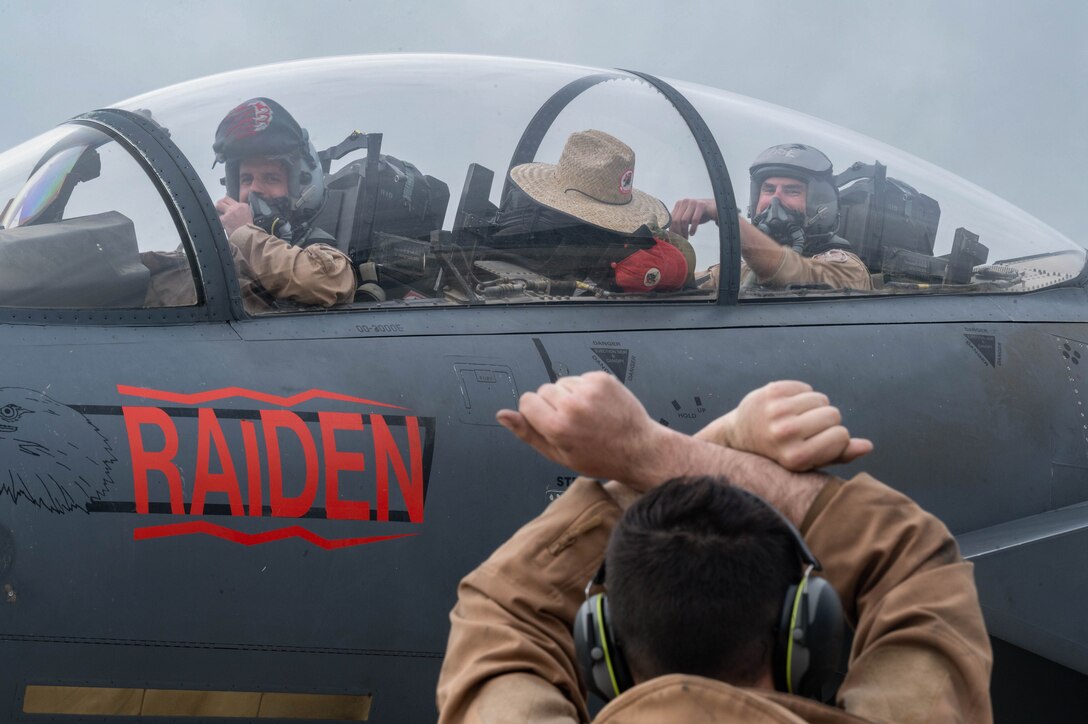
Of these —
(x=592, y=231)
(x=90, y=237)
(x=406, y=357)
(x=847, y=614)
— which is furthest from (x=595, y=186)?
(x=847, y=614)

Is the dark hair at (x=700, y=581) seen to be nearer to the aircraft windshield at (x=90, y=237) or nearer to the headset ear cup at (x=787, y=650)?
the headset ear cup at (x=787, y=650)

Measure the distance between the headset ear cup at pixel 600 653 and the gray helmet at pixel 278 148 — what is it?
245 centimetres

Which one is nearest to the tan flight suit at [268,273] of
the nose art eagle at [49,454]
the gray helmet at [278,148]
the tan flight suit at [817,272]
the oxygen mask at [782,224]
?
the gray helmet at [278,148]

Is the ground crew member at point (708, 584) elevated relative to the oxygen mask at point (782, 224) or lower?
lower

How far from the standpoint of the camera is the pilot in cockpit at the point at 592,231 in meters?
3.97

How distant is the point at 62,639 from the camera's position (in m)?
3.03

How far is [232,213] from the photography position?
12.0 ft

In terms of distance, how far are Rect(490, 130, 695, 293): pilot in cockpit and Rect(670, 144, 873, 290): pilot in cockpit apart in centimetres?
13

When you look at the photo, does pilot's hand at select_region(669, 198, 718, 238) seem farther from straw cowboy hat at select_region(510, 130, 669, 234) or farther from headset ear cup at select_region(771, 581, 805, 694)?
headset ear cup at select_region(771, 581, 805, 694)

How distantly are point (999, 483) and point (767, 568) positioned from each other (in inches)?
111

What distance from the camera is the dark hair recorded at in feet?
5.13

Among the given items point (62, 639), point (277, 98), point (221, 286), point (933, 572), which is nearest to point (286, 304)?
point (221, 286)

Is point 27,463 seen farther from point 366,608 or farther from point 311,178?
point 311,178

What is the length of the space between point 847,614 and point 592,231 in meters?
2.17
